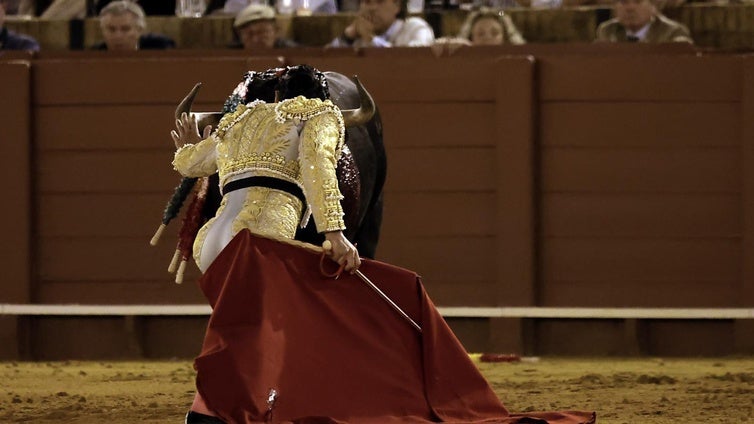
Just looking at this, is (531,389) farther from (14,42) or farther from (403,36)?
(14,42)

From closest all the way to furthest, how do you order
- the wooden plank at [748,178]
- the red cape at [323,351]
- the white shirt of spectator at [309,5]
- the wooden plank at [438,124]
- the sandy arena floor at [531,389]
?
1. the red cape at [323,351]
2. the sandy arena floor at [531,389]
3. the wooden plank at [748,178]
4. the wooden plank at [438,124]
5. the white shirt of spectator at [309,5]

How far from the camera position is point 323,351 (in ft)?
14.6

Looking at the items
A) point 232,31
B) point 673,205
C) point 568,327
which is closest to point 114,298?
point 232,31

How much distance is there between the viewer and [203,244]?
447 centimetres

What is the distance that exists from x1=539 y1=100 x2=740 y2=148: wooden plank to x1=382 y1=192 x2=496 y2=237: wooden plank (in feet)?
1.73

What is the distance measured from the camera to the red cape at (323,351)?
168 inches

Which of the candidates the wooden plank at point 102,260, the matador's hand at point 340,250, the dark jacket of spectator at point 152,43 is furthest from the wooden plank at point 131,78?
the matador's hand at point 340,250

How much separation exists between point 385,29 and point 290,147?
342 centimetres

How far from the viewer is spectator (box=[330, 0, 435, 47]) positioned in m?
7.68

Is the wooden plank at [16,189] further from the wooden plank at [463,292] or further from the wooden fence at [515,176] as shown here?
the wooden plank at [463,292]

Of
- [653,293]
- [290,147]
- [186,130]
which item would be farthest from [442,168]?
[290,147]

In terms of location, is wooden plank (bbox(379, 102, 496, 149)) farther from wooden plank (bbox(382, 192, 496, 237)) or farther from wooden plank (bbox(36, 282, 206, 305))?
wooden plank (bbox(36, 282, 206, 305))

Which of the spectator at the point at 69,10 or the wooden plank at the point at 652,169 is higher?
the spectator at the point at 69,10

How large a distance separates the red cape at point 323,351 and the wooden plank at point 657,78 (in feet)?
9.36
